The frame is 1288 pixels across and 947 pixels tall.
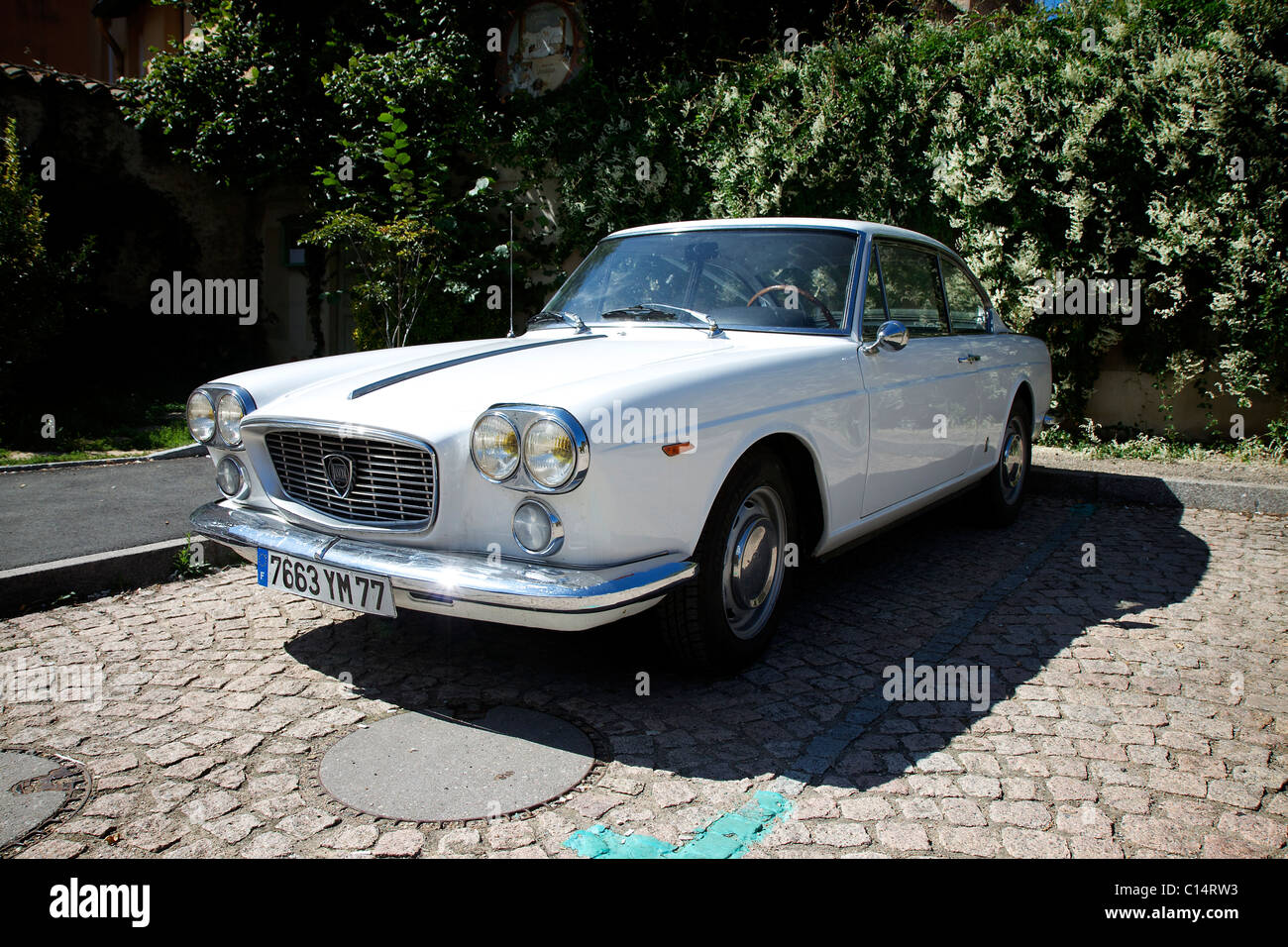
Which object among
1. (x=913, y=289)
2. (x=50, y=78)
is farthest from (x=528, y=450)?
(x=50, y=78)

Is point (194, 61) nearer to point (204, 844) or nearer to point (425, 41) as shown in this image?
point (425, 41)

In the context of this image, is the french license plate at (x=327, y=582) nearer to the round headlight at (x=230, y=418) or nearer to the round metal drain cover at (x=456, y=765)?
the round metal drain cover at (x=456, y=765)

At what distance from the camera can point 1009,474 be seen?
5844 millimetres

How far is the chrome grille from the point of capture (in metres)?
2.89

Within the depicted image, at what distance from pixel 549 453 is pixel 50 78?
34.8ft

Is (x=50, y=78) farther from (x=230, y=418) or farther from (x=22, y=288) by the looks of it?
(x=230, y=418)

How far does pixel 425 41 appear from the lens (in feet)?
34.7

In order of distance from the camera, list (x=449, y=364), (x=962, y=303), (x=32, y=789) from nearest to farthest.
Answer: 1. (x=32, y=789)
2. (x=449, y=364)
3. (x=962, y=303)

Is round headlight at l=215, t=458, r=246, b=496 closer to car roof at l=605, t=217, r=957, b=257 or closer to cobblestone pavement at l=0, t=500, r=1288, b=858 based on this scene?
cobblestone pavement at l=0, t=500, r=1288, b=858

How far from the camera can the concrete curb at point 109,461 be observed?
663 cm
